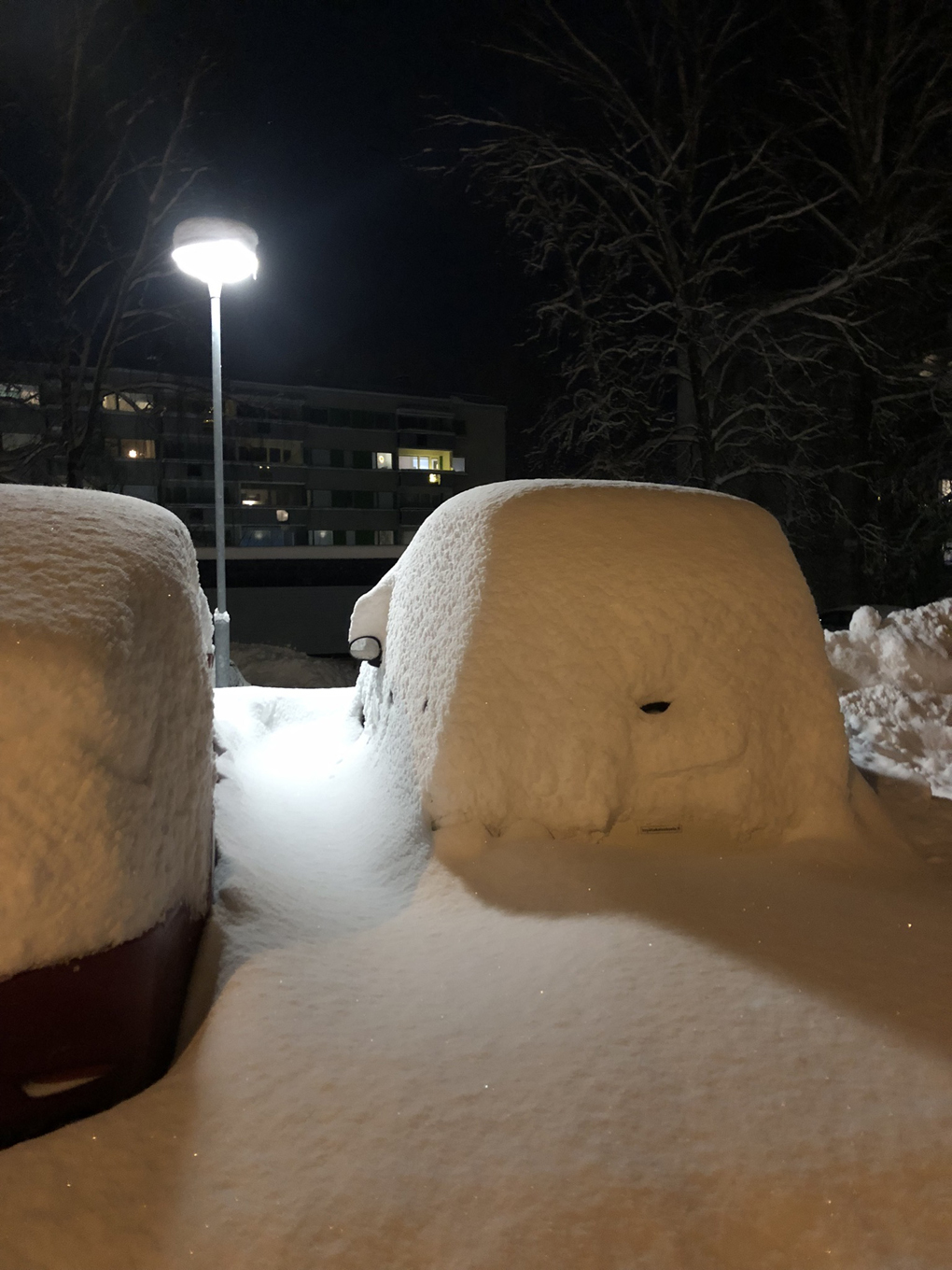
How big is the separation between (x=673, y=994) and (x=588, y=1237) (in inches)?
32.3

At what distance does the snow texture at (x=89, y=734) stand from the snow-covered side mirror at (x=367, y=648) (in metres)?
2.24

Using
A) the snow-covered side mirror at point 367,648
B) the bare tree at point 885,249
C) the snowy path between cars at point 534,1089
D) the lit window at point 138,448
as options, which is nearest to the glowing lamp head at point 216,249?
the snow-covered side mirror at point 367,648

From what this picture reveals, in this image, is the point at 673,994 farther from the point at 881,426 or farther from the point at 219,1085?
the point at 881,426

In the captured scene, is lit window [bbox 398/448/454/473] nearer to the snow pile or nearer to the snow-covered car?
the snow pile

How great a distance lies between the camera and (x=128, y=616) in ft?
7.30

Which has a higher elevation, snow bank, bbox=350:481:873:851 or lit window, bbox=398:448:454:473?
lit window, bbox=398:448:454:473

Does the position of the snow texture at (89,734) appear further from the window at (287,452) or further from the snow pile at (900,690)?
the window at (287,452)

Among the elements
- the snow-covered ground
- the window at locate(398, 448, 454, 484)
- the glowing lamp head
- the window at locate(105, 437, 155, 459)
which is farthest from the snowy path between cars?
the window at locate(398, 448, 454, 484)

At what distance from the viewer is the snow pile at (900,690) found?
541 centimetres

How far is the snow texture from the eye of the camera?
1854 mm

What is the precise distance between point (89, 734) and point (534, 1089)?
4.76 ft

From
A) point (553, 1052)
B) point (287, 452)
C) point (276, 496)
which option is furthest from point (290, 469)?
point (553, 1052)

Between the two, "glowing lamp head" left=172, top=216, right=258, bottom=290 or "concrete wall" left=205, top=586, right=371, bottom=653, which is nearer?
"glowing lamp head" left=172, top=216, right=258, bottom=290

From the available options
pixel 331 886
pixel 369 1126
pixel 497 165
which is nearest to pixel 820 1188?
pixel 369 1126
